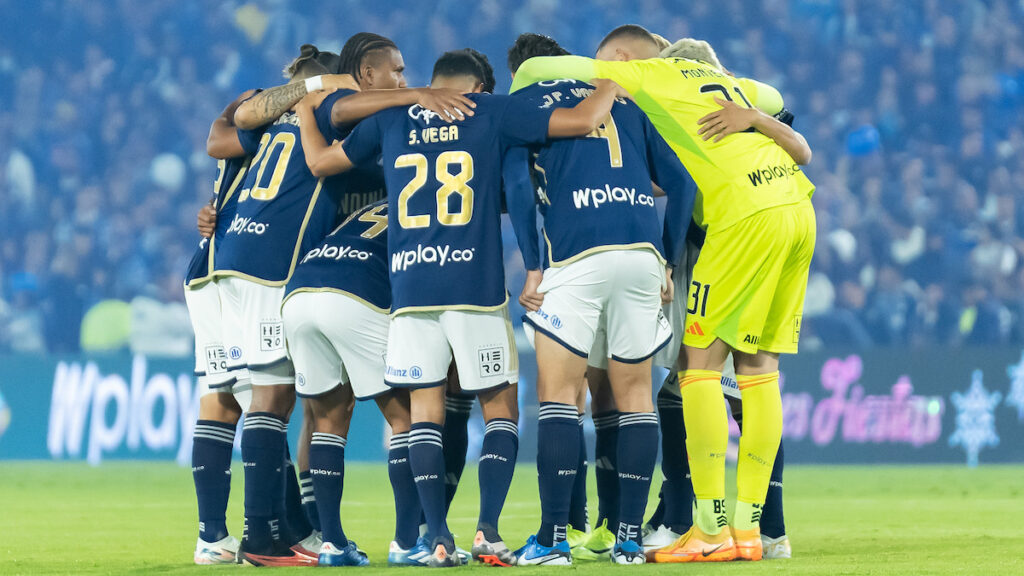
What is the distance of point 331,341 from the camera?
4918mm

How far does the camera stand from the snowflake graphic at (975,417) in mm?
11672

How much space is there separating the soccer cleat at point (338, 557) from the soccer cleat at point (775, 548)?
168 cm

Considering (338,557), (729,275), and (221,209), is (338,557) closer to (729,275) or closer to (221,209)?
(221,209)

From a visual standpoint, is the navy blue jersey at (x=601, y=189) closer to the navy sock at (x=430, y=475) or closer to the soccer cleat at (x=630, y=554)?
the navy sock at (x=430, y=475)

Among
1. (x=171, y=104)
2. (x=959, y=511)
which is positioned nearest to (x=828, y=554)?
(x=959, y=511)

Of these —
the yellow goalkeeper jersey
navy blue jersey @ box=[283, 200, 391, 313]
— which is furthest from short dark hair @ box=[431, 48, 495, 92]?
navy blue jersey @ box=[283, 200, 391, 313]

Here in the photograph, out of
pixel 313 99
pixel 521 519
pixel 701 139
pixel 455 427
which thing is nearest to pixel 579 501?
pixel 455 427

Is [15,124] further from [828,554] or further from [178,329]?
[828,554]

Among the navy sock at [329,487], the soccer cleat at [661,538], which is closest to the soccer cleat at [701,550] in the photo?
the soccer cleat at [661,538]

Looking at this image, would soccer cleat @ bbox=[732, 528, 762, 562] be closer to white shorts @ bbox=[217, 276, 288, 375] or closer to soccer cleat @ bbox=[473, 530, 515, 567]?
soccer cleat @ bbox=[473, 530, 515, 567]

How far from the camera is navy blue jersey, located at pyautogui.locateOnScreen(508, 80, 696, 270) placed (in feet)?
15.7

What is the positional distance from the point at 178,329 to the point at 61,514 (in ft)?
23.3

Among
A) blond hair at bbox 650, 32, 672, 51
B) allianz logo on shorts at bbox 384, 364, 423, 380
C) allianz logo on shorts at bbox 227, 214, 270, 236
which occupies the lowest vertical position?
allianz logo on shorts at bbox 384, 364, 423, 380

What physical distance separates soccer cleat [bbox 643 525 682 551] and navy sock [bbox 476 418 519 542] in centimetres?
98
